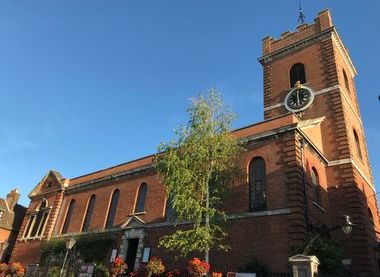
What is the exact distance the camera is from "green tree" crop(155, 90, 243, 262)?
19.7m

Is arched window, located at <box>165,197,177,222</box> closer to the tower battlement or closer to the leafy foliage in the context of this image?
the leafy foliage

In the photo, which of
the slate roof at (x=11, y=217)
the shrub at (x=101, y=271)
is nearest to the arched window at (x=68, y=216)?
the shrub at (x=101, y=271)

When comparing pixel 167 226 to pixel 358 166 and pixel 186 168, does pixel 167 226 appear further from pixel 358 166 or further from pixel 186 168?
pixel 358 166

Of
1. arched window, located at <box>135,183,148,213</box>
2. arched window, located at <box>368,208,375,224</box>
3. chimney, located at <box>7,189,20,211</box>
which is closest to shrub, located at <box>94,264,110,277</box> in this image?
arched window, located at <box>135,183,148,213</box>

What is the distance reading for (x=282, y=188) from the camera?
20.1 m

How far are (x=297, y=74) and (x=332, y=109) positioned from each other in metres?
5.40

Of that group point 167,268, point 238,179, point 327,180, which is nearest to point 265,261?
point 238,179

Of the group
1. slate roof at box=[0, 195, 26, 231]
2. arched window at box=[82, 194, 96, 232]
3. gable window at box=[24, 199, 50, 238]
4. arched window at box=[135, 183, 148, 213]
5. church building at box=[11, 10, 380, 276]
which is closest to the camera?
church building at box=[11, 10, 380, 276]

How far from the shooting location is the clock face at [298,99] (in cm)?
2866

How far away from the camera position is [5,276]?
97.7 ft

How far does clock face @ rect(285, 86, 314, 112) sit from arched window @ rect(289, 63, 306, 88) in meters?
1.10

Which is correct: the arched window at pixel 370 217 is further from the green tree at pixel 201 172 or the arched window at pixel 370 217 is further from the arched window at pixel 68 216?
the arched window at pixel 68 216

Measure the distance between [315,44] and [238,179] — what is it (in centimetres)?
1555

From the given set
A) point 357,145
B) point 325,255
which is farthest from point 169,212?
point 357,145
